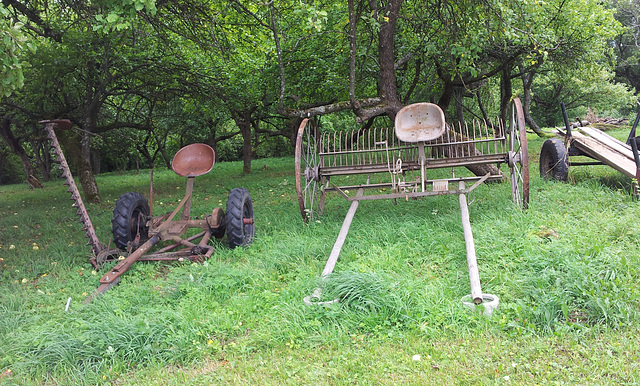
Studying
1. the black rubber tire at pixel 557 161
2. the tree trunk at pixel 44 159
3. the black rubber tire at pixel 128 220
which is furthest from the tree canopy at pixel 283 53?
the tree trunk at pixel 44 159

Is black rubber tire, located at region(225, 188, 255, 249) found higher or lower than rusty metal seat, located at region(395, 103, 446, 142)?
lower

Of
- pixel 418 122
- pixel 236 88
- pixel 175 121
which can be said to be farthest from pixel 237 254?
pixel 175 121

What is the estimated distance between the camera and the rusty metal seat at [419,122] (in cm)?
586

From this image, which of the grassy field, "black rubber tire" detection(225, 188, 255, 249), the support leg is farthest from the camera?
"black rubber tire" detection(225, 188, 255, 249)

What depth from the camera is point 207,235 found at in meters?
5.51

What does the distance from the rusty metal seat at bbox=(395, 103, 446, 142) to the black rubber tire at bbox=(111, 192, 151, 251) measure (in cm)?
361

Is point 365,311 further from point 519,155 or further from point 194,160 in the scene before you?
point 194,160

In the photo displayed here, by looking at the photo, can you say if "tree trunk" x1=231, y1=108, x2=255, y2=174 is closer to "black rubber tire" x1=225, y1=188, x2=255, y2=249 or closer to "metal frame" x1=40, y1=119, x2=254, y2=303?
"metal frame" x1=40, y1=119, x2=254, y2=303

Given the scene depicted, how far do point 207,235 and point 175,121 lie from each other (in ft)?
44.3

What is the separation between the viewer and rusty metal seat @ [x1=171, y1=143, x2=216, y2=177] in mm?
6133

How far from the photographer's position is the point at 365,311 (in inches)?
137

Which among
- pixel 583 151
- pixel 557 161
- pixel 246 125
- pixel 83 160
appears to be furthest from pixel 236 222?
pixel 246 125

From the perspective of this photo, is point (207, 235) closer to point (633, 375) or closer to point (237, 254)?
point (237, 254)

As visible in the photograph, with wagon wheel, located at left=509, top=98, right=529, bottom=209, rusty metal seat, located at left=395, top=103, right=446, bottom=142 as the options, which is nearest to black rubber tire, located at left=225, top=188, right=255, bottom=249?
rusty metal seat, located at left=395, top=103, right=446, bottom=142
